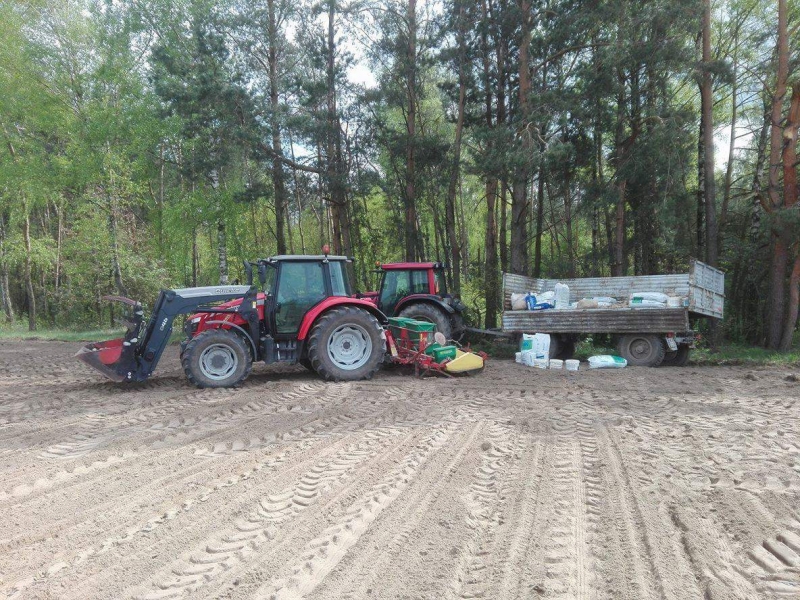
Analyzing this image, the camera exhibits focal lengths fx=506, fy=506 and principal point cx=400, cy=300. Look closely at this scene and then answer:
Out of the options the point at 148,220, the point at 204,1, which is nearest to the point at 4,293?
the point at 148,220

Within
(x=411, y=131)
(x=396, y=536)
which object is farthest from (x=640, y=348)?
(x=411, y=131)

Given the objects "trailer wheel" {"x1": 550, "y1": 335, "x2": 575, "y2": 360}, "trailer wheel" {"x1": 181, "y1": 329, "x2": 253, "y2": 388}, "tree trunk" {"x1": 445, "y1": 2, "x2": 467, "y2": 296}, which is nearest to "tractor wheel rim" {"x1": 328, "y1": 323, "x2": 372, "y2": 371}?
"trailer wheel" {"x1": 181, "y1": 329, "x2": 253, "y2": 388}

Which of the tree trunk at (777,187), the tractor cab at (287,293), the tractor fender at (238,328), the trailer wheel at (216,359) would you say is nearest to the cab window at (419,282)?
the tractor cab at (287,293)

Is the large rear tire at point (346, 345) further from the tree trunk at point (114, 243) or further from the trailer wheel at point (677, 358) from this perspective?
the tree trunk at point (114, 243)

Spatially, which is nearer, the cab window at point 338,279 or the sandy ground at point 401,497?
the sandy ground at point 401,497

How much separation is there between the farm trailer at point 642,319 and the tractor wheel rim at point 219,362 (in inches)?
208

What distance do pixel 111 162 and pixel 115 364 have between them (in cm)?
1257

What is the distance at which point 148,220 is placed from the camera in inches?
912

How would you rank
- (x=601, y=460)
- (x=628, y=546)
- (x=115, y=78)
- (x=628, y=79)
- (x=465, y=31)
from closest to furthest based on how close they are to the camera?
(x=628, y=546)
(x=601, y=460)
(x=628, y=79)
(x=465, y=31)
(x=115, y=78)

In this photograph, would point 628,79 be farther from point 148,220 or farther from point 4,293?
point 4,293

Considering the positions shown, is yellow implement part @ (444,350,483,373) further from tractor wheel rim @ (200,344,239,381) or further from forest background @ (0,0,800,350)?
forest background @ (0,0,800,350)

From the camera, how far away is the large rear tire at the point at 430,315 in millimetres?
9594

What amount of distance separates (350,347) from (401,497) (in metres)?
4.30

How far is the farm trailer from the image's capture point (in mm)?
8844
